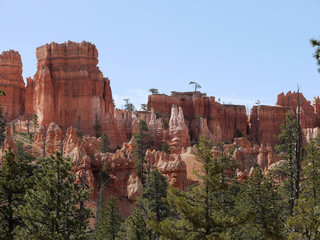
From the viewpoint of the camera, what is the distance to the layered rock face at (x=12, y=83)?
3519 inches

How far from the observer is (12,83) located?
91.2 metres

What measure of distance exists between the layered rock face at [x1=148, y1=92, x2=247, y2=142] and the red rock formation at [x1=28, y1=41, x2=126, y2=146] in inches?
679

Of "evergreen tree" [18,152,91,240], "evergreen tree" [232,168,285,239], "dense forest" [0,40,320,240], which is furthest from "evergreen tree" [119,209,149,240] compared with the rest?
"evergreen tree" [18,152,91,240]

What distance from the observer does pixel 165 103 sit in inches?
3976

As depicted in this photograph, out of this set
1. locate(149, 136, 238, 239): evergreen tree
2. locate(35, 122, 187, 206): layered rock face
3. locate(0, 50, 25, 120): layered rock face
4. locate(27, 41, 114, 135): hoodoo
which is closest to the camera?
locate(149, 136, 238, 239): evergreen tree

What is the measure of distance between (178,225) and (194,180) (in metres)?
36.8

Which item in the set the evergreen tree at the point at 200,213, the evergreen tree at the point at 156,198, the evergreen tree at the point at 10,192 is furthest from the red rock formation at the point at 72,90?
the evergreen tree at the point at 200,213

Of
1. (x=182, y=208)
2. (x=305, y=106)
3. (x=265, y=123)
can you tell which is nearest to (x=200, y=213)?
(x=182, y=208)

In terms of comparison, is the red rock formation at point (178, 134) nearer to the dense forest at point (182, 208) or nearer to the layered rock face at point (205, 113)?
the layered rock face at point (205, 113)

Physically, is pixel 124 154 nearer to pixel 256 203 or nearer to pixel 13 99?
pixel 256 203

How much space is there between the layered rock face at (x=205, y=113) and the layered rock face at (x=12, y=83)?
1058 inches

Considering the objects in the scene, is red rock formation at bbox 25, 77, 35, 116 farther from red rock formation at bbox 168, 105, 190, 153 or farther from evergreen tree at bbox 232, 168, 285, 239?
evergreen tree at bbox 232, 168, 285, 239

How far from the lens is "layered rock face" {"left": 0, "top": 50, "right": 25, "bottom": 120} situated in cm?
8938

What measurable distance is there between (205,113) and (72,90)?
3284 centimetres
